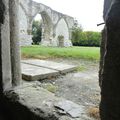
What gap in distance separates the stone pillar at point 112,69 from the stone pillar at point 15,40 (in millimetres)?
1150

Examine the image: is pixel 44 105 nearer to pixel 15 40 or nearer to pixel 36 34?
pixel 15 40

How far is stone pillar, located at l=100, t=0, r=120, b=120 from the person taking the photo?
817mm

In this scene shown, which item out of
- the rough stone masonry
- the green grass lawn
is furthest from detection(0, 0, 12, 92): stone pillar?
the rough stone masonry

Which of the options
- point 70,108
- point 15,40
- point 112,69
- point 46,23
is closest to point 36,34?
point 46,23

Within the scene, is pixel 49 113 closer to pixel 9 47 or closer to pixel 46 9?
pixel 9 47

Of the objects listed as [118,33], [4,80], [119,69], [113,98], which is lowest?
[4,80]

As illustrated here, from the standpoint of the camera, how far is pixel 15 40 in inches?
72.8

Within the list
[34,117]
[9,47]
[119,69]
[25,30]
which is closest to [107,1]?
[119,69]

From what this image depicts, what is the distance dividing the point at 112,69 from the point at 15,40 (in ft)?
3.99

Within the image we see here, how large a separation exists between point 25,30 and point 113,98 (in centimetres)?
1335

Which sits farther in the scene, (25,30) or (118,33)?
(25,30)

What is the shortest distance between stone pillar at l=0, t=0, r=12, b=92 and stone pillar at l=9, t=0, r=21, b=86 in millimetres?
67

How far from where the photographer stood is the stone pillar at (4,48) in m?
1.68

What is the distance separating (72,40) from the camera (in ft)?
64.0
